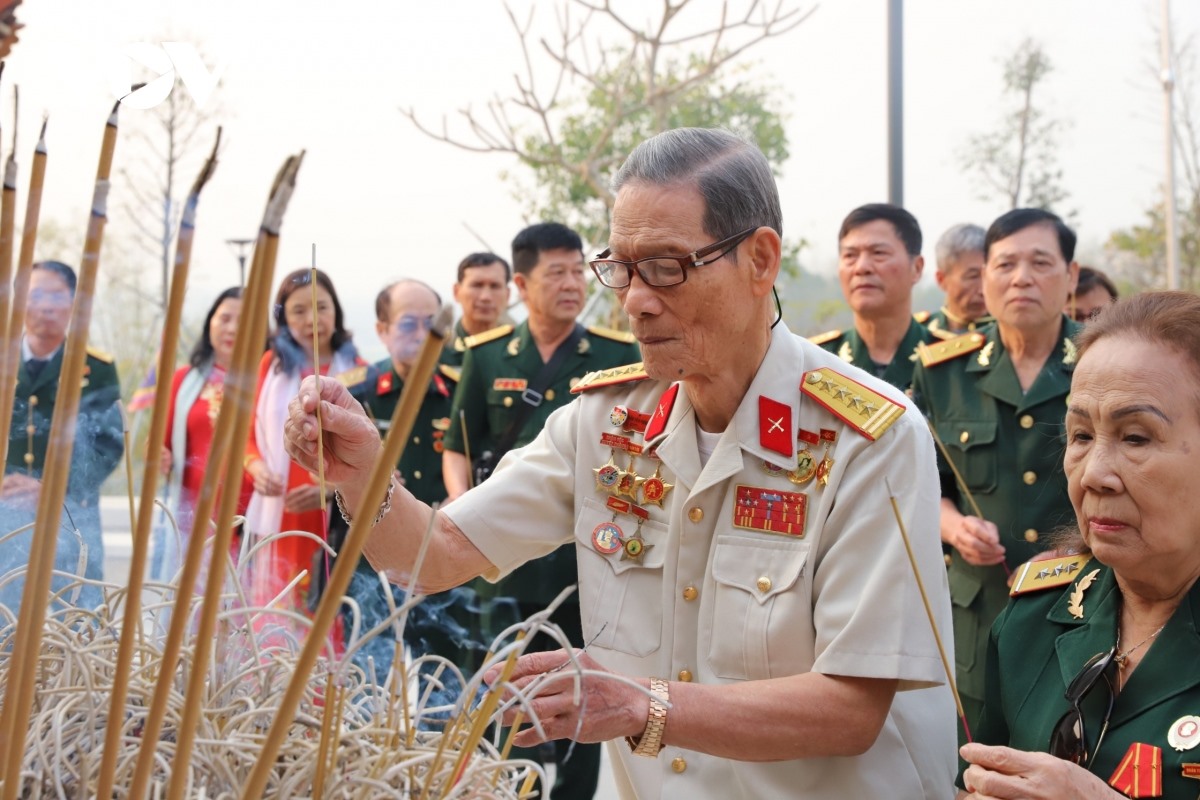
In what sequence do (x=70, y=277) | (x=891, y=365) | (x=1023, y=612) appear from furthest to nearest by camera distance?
(x=70, y=277)
(x=891, y=365)
(x=1023, y=612)

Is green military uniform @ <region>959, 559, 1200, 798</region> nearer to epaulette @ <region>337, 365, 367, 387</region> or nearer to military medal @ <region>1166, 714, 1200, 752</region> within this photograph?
military medal @ <region>1166, 714, 1200, 752</region>

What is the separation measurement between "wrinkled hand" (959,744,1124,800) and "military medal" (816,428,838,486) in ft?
1.77

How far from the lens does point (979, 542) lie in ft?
11.4

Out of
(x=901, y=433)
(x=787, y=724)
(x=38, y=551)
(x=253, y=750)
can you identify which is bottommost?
(x=787, y=724)

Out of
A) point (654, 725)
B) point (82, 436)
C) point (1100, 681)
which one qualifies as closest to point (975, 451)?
point (1100, 681)

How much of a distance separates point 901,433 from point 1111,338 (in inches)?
13.3

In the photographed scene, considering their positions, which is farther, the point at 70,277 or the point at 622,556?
the point at 70,277

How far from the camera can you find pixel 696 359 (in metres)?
1.93

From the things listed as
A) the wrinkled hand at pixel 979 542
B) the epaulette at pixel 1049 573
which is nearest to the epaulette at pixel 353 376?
the wrinkled hand at pixel 979 542

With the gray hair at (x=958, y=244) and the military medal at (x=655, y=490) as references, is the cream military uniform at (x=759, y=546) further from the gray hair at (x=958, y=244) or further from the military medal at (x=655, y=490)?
the gray hair at (x=958, y=244)

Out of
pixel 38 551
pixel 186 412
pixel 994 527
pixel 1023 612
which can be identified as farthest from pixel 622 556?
pixel 186 412

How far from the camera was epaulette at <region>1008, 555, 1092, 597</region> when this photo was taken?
1.85m

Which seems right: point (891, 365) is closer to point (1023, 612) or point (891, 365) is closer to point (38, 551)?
point (1023, 612)

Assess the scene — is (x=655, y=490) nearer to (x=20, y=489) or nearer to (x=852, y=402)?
(x=852, y=402)
